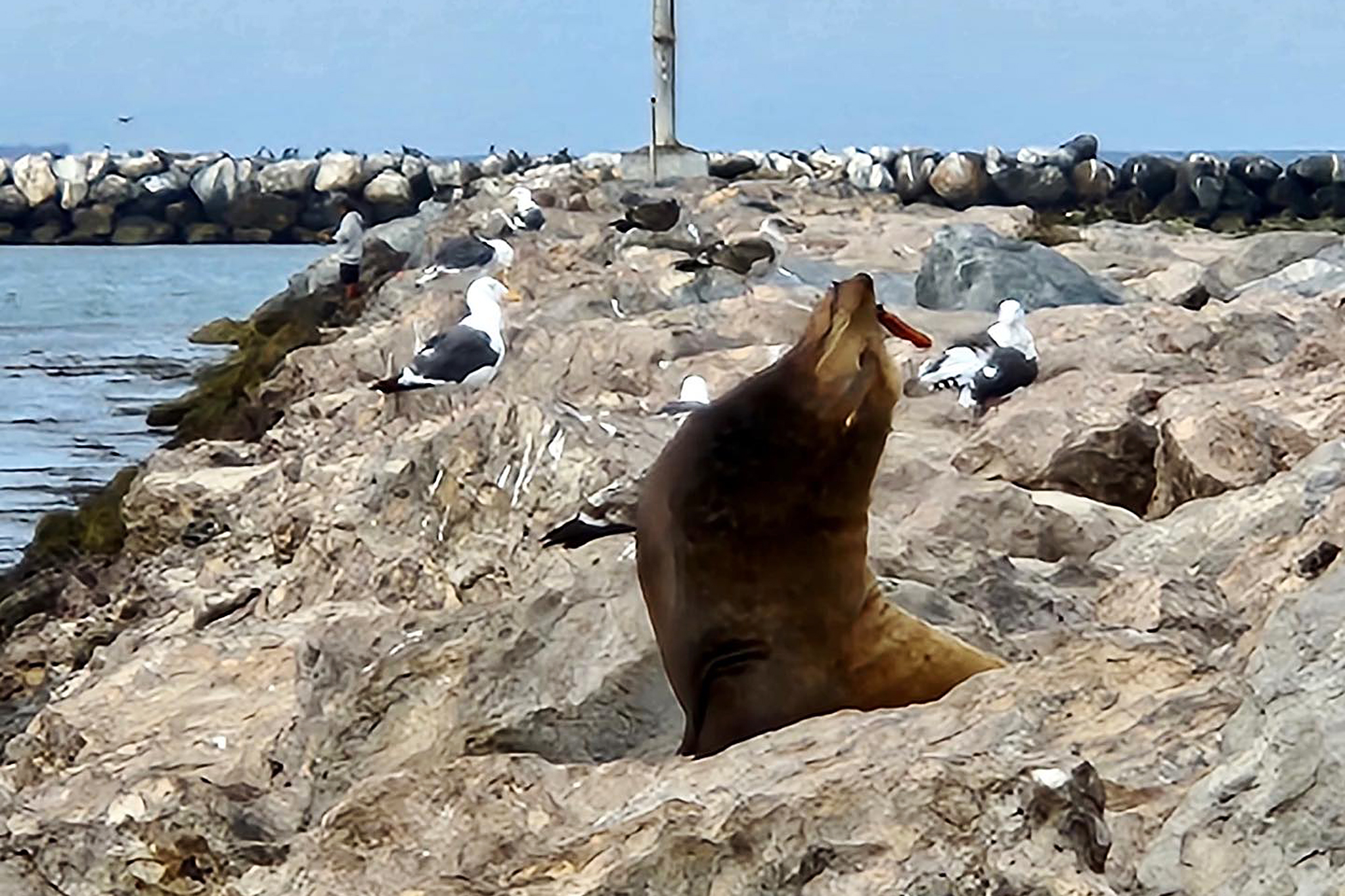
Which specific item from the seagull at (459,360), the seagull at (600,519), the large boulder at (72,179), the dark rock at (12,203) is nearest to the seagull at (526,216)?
the seagull at (459,360)

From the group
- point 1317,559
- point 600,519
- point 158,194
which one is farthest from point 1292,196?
point 1317,559

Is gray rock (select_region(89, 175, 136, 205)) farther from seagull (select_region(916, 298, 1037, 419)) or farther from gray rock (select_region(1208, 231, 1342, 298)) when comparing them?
seagull (select_region(916, 298, 1037, 419))

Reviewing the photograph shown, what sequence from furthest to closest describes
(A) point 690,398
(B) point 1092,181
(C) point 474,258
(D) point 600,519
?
1. (B) point 1092,181
2. (C) point 474,258
3. (A) point 690,398
4. (D) point 600,519

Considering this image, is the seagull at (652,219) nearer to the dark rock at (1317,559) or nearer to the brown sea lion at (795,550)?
the dark rock at (1317,559)

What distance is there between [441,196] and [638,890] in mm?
27894

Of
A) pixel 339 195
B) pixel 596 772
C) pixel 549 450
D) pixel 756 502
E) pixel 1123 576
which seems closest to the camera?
pixel 596 772

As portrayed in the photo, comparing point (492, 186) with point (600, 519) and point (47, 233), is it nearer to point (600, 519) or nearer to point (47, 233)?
point (600, 519)

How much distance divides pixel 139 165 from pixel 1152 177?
64.3 feet

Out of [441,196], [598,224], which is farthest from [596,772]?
[441,196]

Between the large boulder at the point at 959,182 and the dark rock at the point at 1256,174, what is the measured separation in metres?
4.23

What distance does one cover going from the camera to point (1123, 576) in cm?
373

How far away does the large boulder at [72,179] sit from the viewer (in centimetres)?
3762

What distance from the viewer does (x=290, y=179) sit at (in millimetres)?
36375

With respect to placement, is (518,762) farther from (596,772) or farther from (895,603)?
(895,603)
